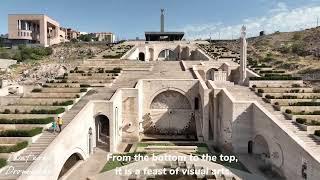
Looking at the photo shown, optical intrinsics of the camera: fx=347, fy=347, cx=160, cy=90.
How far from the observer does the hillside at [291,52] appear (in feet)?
183

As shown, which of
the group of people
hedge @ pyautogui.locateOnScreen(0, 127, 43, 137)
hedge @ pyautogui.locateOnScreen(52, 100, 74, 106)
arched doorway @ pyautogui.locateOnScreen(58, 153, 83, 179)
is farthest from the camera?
hedge @ pyautogui.locateOnScreen(52, 100, 74, 106)

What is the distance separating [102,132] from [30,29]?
256 feet

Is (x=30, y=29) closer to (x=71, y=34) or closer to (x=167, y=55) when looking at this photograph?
(x=71, y=34)

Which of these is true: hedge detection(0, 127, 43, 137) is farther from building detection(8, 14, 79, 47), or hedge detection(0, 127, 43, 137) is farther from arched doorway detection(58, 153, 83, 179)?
building detection(8, 14, 79, 47)

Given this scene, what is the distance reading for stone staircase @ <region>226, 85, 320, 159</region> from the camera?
21.2 metres

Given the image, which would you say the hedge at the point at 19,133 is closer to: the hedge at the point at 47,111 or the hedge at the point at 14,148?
the hedge at the point at 14,148

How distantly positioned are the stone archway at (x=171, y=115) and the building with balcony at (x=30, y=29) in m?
71.5

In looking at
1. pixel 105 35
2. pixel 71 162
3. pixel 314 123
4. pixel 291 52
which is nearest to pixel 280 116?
pixel 314 123

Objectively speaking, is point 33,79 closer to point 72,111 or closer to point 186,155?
point 72,111

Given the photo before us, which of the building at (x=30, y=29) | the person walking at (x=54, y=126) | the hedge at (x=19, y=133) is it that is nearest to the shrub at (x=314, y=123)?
the person walking at (x=54, y=126)

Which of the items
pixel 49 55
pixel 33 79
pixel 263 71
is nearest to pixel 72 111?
pixel 263 71

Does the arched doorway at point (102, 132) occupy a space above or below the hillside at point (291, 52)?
below

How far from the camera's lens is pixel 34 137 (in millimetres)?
21734

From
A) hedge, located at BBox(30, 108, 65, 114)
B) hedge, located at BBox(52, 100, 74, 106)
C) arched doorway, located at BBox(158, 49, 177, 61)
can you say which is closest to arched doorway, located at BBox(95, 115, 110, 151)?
hedge, located at BBox(52, 100, 74, 106)
